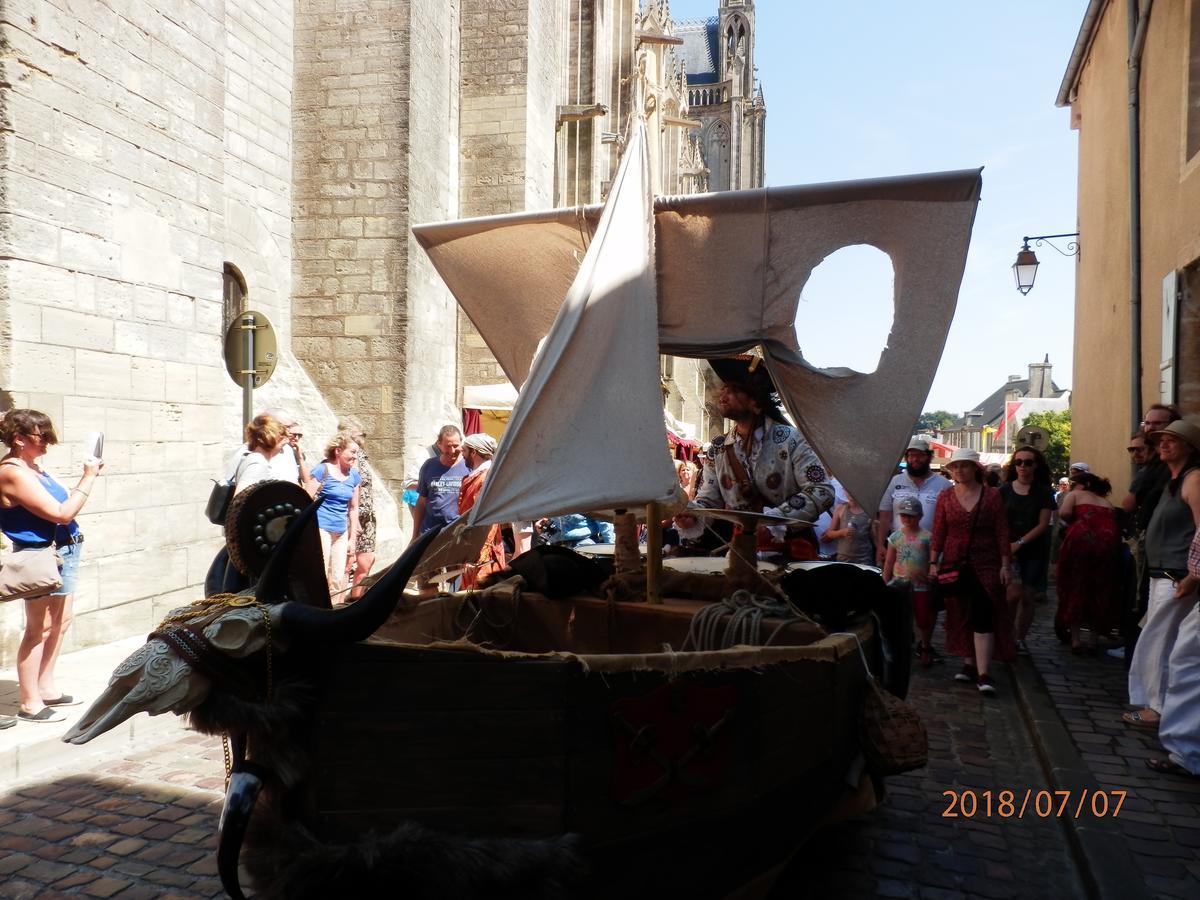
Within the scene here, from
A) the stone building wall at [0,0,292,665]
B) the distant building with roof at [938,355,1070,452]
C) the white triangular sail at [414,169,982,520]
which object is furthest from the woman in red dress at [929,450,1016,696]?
the distant building with roof at [938,355,1070,452]

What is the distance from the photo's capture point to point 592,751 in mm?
2414

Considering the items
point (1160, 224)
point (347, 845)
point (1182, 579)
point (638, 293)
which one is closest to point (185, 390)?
point (638, 293)

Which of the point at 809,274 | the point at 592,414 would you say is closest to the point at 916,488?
the point at 809,274

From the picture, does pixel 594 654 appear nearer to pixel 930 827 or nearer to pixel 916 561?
pixel 930 827

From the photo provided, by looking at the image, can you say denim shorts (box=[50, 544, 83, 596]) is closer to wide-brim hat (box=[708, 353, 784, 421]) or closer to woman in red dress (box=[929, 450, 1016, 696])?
wide-brim hat (box=[708, 353, 784, 421])

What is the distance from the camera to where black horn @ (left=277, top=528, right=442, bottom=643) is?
7.23 ft

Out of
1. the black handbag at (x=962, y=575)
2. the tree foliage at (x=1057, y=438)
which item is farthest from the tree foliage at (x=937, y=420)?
the black handbag at (x=962, y=575)

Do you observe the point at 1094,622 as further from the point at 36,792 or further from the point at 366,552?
the point at 36,792

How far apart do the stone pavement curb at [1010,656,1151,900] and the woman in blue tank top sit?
5.12m

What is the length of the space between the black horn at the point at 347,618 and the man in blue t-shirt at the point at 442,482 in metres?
5.16

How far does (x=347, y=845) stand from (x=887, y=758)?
2085 millimetres
